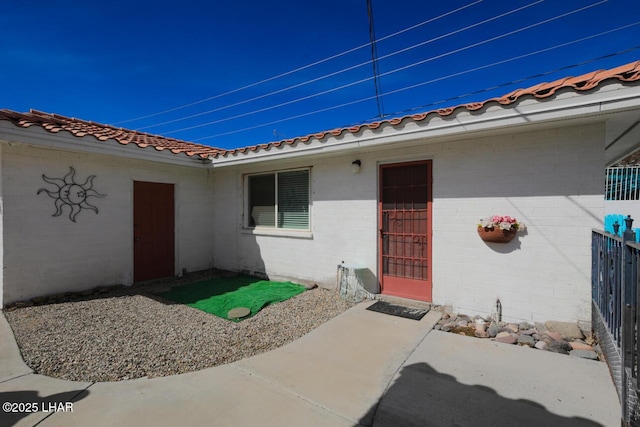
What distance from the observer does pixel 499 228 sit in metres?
4.16

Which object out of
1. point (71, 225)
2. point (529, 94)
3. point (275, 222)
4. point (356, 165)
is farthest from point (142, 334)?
point (529, 94)

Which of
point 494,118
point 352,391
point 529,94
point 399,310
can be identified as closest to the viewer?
point 352,391

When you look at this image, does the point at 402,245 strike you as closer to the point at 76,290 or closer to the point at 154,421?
the point at 154,421

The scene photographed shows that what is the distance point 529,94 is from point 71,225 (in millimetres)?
7932

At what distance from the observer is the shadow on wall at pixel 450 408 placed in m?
2.25

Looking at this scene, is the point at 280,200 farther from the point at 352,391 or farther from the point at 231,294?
the point at 352,391

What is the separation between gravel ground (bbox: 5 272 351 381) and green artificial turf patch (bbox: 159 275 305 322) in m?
0.21

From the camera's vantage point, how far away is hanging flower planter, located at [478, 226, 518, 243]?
4148 millimetres

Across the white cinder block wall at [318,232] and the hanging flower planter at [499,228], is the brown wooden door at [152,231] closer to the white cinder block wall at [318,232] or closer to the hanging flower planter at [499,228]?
the white cinder block wall at [318,232]

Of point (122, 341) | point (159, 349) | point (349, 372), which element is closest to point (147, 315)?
point (122, 341)

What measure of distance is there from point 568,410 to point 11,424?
14.4 feet

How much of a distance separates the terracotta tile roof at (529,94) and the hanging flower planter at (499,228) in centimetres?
159

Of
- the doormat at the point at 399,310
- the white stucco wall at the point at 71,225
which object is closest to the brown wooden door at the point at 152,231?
the white stucco wall at the point at 71,225

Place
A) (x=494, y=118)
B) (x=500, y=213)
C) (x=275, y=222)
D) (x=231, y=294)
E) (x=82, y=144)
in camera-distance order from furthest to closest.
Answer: (x=275, y=222) → (x=231, y=294) → (x=82, y=144) → (x=500, y=213) → (x=494, y=118)
